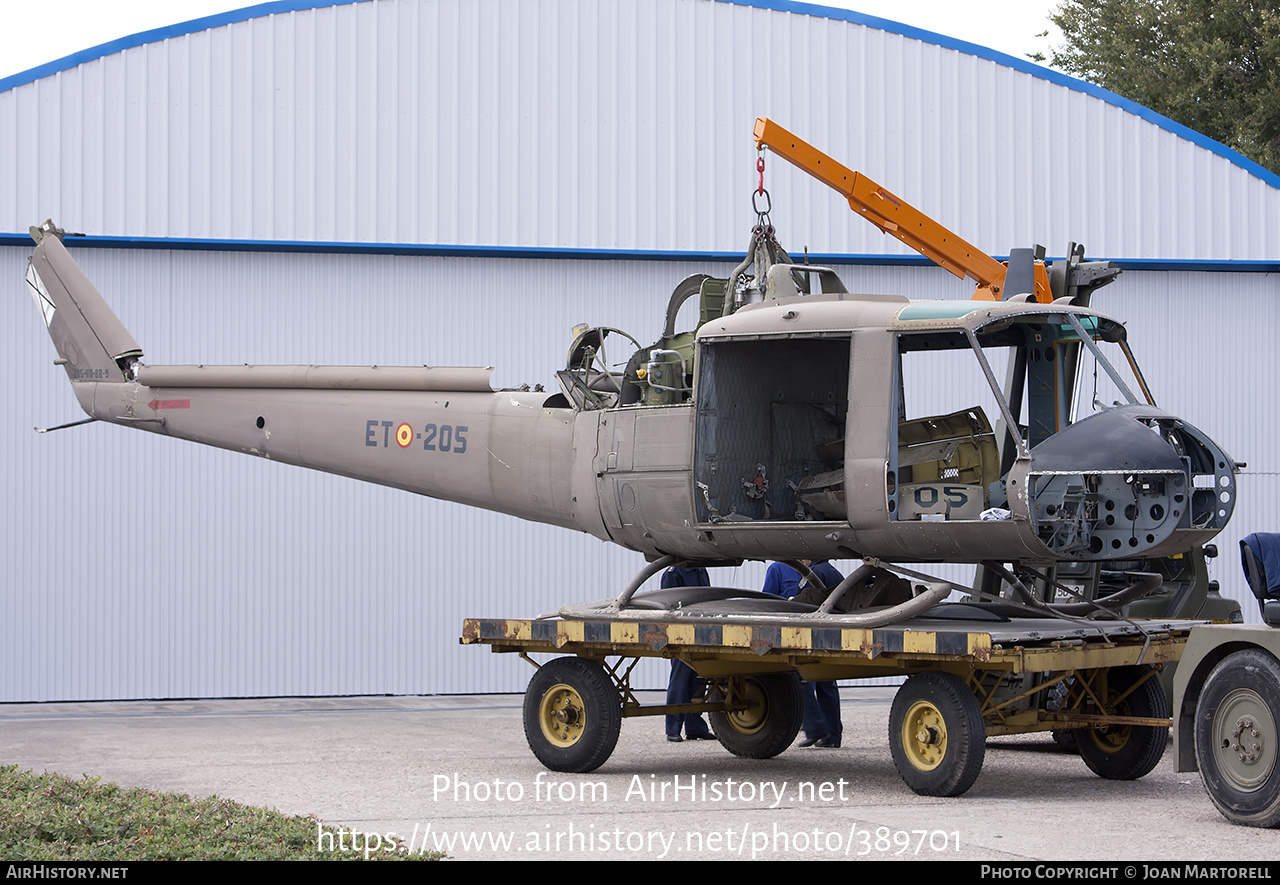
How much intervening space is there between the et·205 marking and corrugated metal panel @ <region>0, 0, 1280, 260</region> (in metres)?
5.06

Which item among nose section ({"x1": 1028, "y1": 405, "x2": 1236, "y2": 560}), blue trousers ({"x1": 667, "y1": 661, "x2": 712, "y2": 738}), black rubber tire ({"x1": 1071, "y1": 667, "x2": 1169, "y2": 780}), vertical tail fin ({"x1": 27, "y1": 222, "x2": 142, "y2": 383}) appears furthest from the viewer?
vertical tail fin ({"x1": 27, "y1": 222, "x2": 142, "y2": 383})

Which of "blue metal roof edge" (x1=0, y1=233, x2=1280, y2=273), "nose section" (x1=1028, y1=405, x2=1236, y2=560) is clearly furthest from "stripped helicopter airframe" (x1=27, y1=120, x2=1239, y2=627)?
"blue metal roof edge" (x1=0, y1=233, x2=1280, y2=273)

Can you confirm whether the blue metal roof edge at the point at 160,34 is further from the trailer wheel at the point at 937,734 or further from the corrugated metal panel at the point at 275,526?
the trailer wheel at the point at 937,734

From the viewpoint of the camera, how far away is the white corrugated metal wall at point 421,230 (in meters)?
16.1

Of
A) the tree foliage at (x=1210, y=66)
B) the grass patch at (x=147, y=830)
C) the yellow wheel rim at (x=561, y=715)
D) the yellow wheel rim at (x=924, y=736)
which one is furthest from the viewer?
the tree foliage at (x=1210, y=66)

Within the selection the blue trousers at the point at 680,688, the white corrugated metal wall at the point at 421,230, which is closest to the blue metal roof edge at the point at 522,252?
the white corrugated metal wall at the point at 421,230

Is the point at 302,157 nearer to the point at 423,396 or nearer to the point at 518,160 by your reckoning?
the point at 518,160

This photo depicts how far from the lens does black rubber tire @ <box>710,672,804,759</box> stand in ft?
38.5

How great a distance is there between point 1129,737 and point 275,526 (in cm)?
969

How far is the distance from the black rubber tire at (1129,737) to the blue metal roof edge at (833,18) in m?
8.96

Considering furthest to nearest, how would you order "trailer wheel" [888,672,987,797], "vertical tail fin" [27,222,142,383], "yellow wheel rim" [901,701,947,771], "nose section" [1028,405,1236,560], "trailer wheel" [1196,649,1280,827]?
1. "vertical tail fin" [27,222,142,383]
2. "yellow wheel rim" [901,701,947,771]
3. "trailer wheel" [888,672,987,797]
4. "nose section" [1028,405,1236,560]
5. "trailer wheel" [1196,649,1280,827]

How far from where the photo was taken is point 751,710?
11.9 m

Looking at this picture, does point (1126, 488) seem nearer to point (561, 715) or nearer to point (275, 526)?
point (561, 715)

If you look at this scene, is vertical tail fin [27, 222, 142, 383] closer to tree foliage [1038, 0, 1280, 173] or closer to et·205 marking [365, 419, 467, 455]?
et·205 marking [365, 419, 467, 455]
